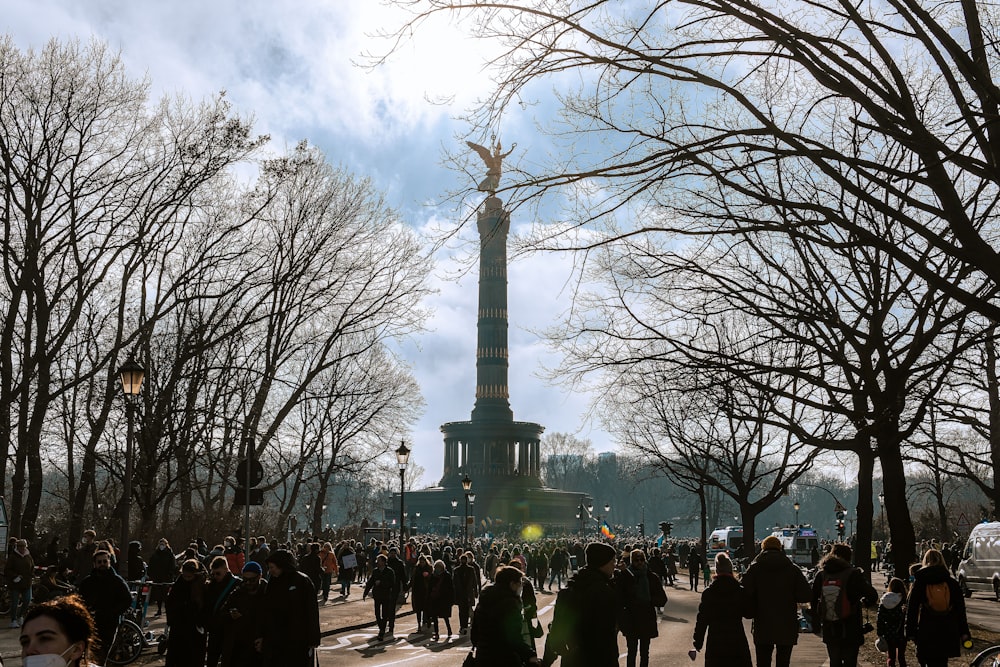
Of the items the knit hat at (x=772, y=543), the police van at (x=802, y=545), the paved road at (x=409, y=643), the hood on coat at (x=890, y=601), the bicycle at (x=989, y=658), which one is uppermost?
the police van at (x=802, y=545)

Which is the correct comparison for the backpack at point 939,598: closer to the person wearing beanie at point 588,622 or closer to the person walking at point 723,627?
the person walking at point 723,627

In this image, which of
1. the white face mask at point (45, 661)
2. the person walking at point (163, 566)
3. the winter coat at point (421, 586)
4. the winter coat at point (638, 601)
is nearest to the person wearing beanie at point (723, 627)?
the winter coat at point (638, 601)

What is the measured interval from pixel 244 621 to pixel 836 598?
616 centimetres

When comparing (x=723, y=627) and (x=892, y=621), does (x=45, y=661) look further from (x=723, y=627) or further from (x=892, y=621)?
(x=892, y=621)

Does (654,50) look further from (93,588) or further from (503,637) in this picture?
(93,588)

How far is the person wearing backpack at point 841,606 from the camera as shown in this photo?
11.0 meters

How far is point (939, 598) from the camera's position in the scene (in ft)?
34.1

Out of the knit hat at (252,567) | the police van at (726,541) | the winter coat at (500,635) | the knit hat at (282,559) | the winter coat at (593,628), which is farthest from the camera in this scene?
the police van at (726,541)

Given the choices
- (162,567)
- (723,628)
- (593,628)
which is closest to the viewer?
(593,628)

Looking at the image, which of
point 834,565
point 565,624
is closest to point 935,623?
point 834,565

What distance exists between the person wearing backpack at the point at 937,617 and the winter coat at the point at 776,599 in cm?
117

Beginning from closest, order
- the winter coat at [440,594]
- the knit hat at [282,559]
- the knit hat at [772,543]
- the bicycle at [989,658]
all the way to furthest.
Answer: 1. the bicycle at [989,658]
2. the knit hat at [282,559]
3. the knit hat at [772,543]
4. the winter coat at [440,594]

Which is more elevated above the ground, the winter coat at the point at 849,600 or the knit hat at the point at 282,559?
the knit hat at the point at 282,559

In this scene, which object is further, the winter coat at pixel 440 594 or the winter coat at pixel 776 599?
the winter coat at pixel 440 594
